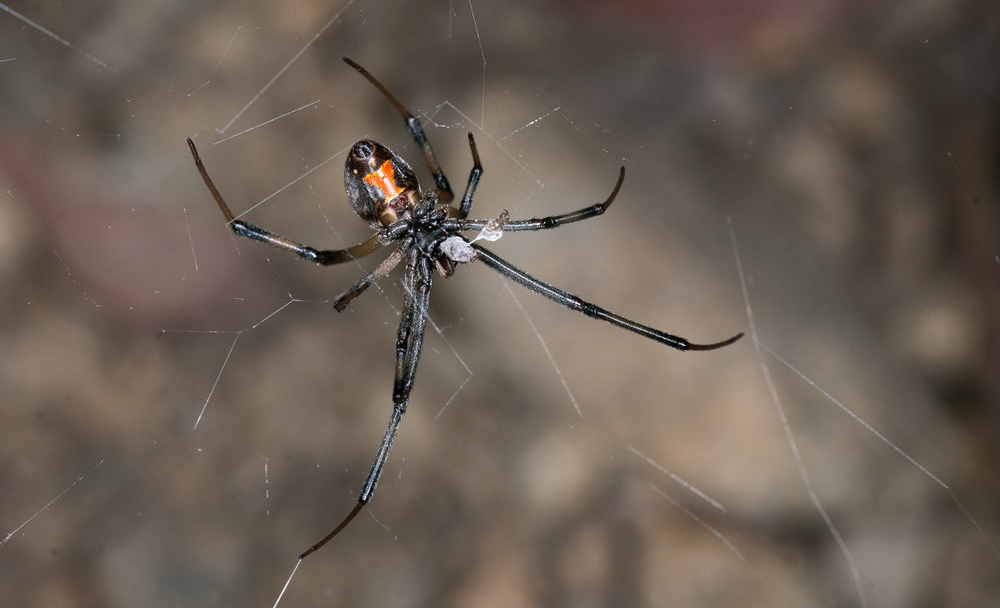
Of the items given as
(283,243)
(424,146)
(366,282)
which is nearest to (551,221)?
(424,146)

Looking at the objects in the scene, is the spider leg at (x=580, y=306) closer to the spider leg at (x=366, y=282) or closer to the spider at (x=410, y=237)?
the spider at (x=410, y=237)

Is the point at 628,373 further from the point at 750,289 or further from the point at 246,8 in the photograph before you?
the point at 246,8

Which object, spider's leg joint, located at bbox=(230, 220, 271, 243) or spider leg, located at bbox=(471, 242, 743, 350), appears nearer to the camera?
spider's leg joint, located at bbox=(230, 220, 271, 243)

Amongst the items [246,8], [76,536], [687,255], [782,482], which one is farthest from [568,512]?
[246,8]

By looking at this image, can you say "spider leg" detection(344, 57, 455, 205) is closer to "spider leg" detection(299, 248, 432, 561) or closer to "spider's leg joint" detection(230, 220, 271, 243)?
"spider leg" detection(299, 248, 432, 561)

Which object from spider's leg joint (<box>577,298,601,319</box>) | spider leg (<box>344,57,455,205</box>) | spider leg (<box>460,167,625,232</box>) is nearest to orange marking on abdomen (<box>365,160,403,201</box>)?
spider leg (<box>344,57,455,205</box>)

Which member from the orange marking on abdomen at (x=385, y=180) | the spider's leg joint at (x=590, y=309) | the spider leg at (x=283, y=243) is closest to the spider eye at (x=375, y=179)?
the orange marking on abdomen at (x=385, y=180)
